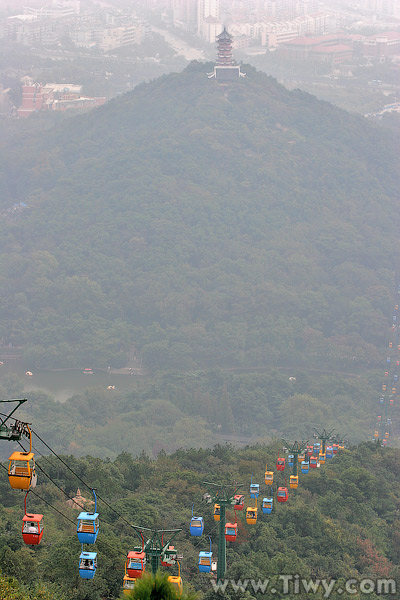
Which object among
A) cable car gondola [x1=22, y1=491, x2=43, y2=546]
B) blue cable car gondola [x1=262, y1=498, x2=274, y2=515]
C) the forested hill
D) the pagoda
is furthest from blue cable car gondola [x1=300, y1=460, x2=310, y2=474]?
the pagoda

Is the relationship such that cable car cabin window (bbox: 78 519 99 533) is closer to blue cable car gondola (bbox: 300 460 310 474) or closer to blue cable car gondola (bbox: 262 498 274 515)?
blue cable car gondola (bbox: 262 498 274 515)

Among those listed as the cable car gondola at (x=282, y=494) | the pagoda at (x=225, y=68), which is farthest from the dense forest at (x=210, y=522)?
the pagoda at (x=225, y=68)

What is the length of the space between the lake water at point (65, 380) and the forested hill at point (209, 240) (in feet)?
7.94

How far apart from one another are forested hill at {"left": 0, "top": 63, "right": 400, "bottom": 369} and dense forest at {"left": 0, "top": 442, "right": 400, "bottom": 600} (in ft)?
202

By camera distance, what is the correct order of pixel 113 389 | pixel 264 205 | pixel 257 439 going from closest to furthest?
pixel 257 439
pixel 113 389
pixel 264 205

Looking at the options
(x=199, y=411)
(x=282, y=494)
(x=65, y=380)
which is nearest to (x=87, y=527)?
(x=282, y=494)

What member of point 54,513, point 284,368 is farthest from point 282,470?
point 284,368

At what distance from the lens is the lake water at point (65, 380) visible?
133500 millimetres

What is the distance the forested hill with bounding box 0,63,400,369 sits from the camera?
148 metres

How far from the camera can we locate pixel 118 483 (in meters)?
73.4

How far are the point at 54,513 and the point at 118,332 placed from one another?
82.0 meters

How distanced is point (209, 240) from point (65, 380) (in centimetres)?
4355

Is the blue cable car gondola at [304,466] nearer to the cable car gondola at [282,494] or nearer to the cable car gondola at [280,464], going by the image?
the cable car gondola at [280,464]

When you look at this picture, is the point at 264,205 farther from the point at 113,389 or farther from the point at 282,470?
the point at 282,470
